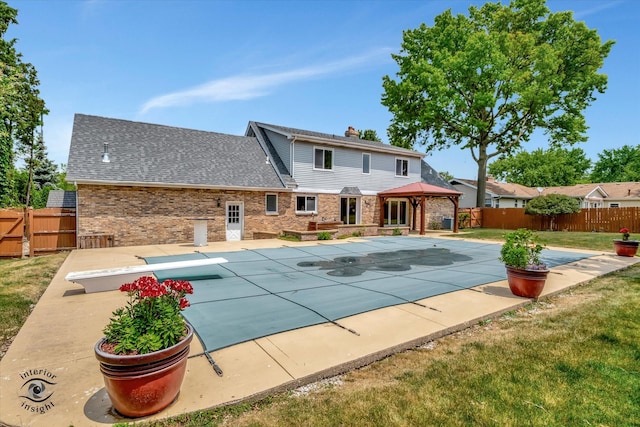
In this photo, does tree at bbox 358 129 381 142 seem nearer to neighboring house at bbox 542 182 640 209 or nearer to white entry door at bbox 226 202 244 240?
neighboring house at bbox 542 182 640 209

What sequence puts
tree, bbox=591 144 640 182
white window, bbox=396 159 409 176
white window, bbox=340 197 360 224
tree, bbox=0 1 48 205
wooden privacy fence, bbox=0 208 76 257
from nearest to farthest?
wooden privacy fence, bbox=0 208 76 257 → tree, bbox=0 1 48 205 → white window, bbox=340 197 360 224 → white window, bbox=396 159 409 176 → tree, bbox=591 144 640 182

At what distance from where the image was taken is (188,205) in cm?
1525

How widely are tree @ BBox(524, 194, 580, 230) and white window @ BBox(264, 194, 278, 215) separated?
62.6 ft

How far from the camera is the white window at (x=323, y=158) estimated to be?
19328 mm

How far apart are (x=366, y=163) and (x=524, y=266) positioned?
15.8 m

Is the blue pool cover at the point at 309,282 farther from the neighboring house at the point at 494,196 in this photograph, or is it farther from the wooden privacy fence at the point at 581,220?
the neighboring house at the point at 494,196

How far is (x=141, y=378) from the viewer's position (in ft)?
8.29

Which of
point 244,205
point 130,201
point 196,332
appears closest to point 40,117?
point 130,201

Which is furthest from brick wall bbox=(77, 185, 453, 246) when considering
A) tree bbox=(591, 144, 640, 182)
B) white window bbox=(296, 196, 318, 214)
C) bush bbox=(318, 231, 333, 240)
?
tree bbox=(591, 144, 640, 182)

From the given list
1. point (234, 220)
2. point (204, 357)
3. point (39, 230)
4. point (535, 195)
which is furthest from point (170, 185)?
point (535, 195)

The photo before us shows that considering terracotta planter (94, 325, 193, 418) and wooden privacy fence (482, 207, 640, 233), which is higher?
wooden privacy fence (482, 207, 640, 233)

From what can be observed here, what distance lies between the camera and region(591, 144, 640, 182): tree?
5469 cm

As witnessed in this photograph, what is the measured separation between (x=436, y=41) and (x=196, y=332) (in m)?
32.4
